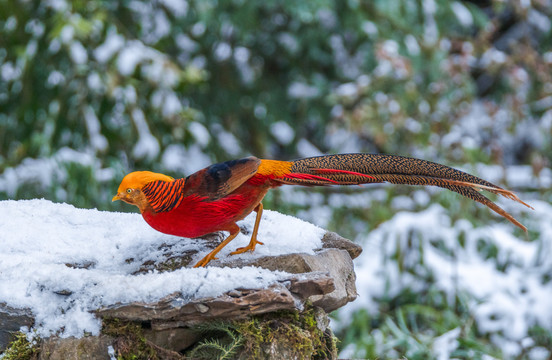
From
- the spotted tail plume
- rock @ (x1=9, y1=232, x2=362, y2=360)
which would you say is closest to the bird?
the spotted tail plume

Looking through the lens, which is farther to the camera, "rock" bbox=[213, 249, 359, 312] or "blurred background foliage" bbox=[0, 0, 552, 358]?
"blurred background foliage" bbox=[0, 0, 552, 358]

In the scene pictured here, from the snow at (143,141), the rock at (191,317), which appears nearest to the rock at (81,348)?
the rock at (191,317)

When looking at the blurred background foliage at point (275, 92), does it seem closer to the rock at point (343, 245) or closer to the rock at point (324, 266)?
the rock at point (343, 245)

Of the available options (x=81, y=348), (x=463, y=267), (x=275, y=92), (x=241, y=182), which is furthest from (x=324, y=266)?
(x=275, y=92)

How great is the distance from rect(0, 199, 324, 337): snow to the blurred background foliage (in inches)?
52.1

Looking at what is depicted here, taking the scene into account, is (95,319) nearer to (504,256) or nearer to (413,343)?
(413,343)

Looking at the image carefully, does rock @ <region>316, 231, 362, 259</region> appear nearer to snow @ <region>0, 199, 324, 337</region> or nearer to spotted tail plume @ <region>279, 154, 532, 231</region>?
snow @ <region>0, 199, 324, 337</region>

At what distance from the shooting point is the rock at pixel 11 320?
1295 mm

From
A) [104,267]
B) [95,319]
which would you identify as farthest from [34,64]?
[95,319]

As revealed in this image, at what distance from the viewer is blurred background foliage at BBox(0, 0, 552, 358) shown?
3.63 meters

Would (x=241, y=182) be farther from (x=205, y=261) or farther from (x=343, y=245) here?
(x=343, y=245)

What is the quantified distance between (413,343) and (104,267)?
1.48 metres

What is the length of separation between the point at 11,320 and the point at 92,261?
31 cm

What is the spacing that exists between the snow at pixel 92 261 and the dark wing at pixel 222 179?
20 cm
